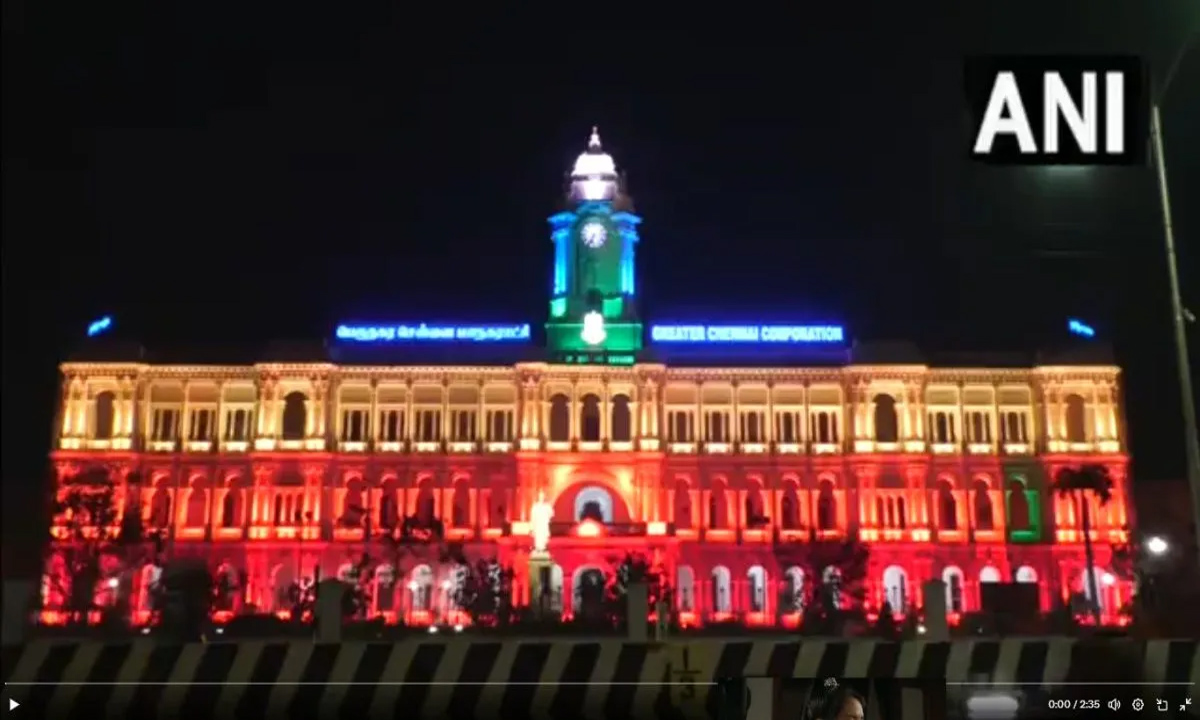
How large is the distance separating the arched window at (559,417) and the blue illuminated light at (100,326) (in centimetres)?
2347

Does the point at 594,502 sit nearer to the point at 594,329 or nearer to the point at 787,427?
the point at 594,329

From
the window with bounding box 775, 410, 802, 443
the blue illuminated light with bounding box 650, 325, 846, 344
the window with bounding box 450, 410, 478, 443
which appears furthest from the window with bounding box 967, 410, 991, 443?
the window with bounding box 450, 410, 478, 443

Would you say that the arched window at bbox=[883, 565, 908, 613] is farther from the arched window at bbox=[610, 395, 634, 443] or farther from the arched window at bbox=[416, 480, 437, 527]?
the arched window at bbox=[416, 480, 437, 527]

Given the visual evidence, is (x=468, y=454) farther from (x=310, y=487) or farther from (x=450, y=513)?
(x=310, y=487)

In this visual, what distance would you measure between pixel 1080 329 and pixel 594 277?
→ 2577 centimetres

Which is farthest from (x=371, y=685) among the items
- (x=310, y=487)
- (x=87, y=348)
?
(x=87, y=348)

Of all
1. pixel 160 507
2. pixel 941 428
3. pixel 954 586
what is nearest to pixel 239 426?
pixel 160 507

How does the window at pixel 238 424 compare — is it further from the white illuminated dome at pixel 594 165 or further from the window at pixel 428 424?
the white illuminated dome at pixel 594 165

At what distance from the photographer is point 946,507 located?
64.9m

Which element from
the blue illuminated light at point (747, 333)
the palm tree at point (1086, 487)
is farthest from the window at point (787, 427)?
the palm tree at point (1086, 487)

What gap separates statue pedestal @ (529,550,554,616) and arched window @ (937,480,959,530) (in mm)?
22095

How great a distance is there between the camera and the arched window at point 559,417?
6562cm

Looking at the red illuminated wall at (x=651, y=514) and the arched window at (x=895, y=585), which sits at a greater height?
the red illuminated wall at (x=651, y=514)

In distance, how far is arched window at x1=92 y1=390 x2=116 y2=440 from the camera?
64.3 meters
